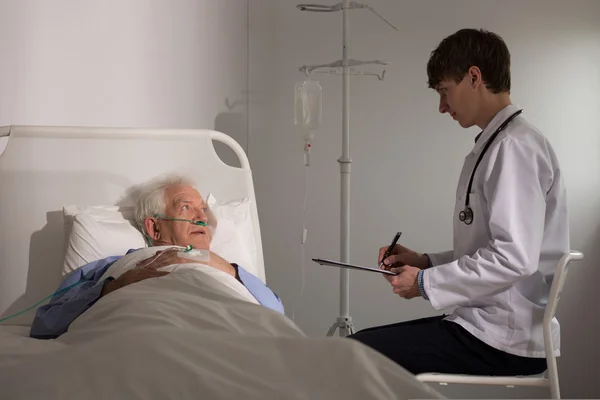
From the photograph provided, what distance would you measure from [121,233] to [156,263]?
0.34m

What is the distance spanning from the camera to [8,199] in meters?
2.38

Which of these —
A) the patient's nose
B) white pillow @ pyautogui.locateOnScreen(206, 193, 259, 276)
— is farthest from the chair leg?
the patient's nose

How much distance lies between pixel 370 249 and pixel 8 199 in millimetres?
1962

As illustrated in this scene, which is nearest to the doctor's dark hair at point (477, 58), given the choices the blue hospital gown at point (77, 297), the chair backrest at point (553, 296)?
the chair backrest at point (553, 296)

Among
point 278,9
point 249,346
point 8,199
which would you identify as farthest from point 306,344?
point 278,9

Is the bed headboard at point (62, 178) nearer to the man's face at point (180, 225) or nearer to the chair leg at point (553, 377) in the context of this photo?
the man's face at point (180, 225)

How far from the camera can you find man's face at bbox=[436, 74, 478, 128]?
202 cm

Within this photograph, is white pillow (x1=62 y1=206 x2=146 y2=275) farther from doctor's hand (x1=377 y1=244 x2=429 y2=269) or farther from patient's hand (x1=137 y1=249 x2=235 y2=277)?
doctor's hand (x1=377 y1=244 x2=429 y2=269)

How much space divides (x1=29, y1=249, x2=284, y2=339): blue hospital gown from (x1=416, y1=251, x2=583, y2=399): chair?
62 centimetres

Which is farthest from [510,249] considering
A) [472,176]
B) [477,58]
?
[477,58]

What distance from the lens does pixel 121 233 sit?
2.38 metres

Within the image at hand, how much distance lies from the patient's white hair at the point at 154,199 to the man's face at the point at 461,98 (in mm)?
922

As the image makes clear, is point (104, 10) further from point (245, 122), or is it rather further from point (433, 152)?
point (433, 152)

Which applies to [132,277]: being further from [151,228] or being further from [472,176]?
[472,176]
